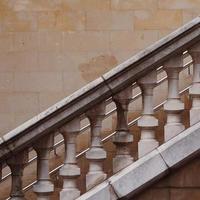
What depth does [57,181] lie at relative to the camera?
6949mm

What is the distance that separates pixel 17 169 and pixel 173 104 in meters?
1.31

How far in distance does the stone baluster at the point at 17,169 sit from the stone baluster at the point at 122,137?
0.70 metres

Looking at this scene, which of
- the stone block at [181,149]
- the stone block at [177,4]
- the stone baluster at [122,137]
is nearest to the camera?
the stone block at [181,149]

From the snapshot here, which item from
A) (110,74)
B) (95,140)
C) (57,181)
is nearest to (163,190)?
(95,140)

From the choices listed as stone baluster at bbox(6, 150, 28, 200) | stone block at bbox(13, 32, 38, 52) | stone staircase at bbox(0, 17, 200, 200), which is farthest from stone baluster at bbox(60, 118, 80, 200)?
stone block at bbox(13, 32, 38, 52)

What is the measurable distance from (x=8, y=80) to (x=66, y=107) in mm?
2968

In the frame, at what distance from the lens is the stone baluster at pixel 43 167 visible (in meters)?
5.00

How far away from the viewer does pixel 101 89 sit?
4.97 meters

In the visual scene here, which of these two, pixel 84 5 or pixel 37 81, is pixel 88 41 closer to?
pixel 84 5

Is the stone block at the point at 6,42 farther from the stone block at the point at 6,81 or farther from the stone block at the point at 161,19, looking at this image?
the stone block at the point at 161,19

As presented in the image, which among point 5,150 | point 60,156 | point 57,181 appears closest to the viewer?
point 5,150

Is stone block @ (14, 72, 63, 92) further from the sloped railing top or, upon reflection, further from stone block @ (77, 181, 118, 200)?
stone block @ (77, 181, 118, 200)

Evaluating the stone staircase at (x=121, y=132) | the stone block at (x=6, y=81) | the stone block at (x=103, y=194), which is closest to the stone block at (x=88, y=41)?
the stone block at (x=6, y=81)

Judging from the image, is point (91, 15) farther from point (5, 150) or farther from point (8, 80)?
point (5, 150)
